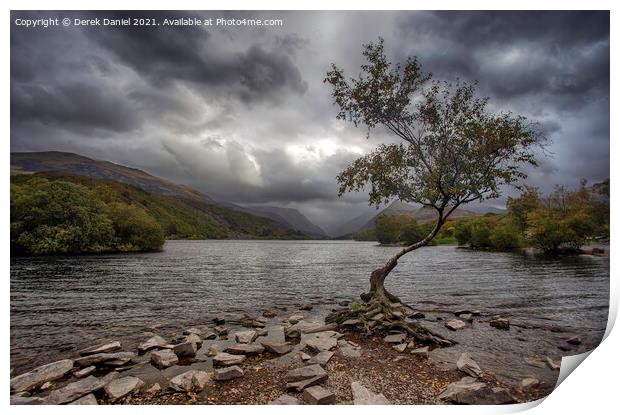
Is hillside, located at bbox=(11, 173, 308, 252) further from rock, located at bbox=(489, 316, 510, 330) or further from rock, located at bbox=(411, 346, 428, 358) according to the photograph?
rock, located at bbox=(489, 316, 510, 330)

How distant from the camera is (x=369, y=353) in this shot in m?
9.05

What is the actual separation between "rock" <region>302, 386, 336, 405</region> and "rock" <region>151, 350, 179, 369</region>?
3.85m

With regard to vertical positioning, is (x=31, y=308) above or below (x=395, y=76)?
below

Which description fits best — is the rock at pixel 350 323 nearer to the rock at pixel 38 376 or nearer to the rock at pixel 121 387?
the rock at pixel 121 387

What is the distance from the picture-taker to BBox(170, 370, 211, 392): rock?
698 centimetres

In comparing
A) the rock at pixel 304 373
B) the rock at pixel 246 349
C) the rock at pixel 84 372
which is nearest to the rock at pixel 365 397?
the rock at pixel 304 373

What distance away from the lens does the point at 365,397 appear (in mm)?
6887

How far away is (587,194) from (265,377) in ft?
53.2

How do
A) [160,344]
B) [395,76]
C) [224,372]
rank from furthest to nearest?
[395,76] → [160,344] → [224,372]

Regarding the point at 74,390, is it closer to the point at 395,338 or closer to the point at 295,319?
the point at 295,319

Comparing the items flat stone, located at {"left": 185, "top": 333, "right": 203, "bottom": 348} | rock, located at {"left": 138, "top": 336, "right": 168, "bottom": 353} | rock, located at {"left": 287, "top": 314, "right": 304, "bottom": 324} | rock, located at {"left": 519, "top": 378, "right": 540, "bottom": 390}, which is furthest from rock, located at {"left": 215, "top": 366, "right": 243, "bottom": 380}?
rock, located at {"left": 519, "top": 378, "right": 540, "bottom": 390}

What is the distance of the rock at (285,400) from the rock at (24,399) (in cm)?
522
